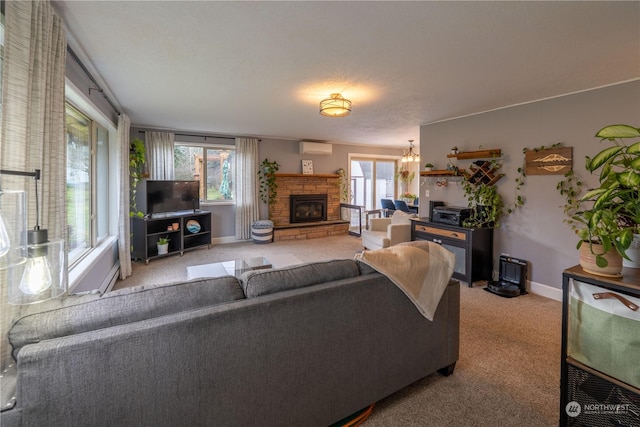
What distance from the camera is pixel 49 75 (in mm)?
1649

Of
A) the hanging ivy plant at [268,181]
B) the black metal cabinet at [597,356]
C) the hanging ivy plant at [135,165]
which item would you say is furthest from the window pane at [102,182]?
the black metal cabinet at [597,356]

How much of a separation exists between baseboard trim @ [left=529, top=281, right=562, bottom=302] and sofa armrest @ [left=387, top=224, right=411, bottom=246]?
1.75 m

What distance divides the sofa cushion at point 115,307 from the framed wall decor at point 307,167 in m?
5.86

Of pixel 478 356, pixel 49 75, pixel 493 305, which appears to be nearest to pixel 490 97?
pixel 493 305

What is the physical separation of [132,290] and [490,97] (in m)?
3.95

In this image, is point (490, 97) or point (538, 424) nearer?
point (538, 424)

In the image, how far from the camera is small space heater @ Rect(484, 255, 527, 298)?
352cm

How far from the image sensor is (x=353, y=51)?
2326mm

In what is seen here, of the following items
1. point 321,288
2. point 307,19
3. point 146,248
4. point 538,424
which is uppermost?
point 307,19

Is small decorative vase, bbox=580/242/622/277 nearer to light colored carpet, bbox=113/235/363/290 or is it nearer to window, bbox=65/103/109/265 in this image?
light colored carpet, bbox=113/235/363/290

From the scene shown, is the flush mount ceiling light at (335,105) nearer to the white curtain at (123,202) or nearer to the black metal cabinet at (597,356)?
the black metal cabinet at (597,356)

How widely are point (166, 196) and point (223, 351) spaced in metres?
4.78

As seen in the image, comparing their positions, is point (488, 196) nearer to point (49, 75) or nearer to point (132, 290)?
point (132, 290)

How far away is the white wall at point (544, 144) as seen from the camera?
3.07 m
